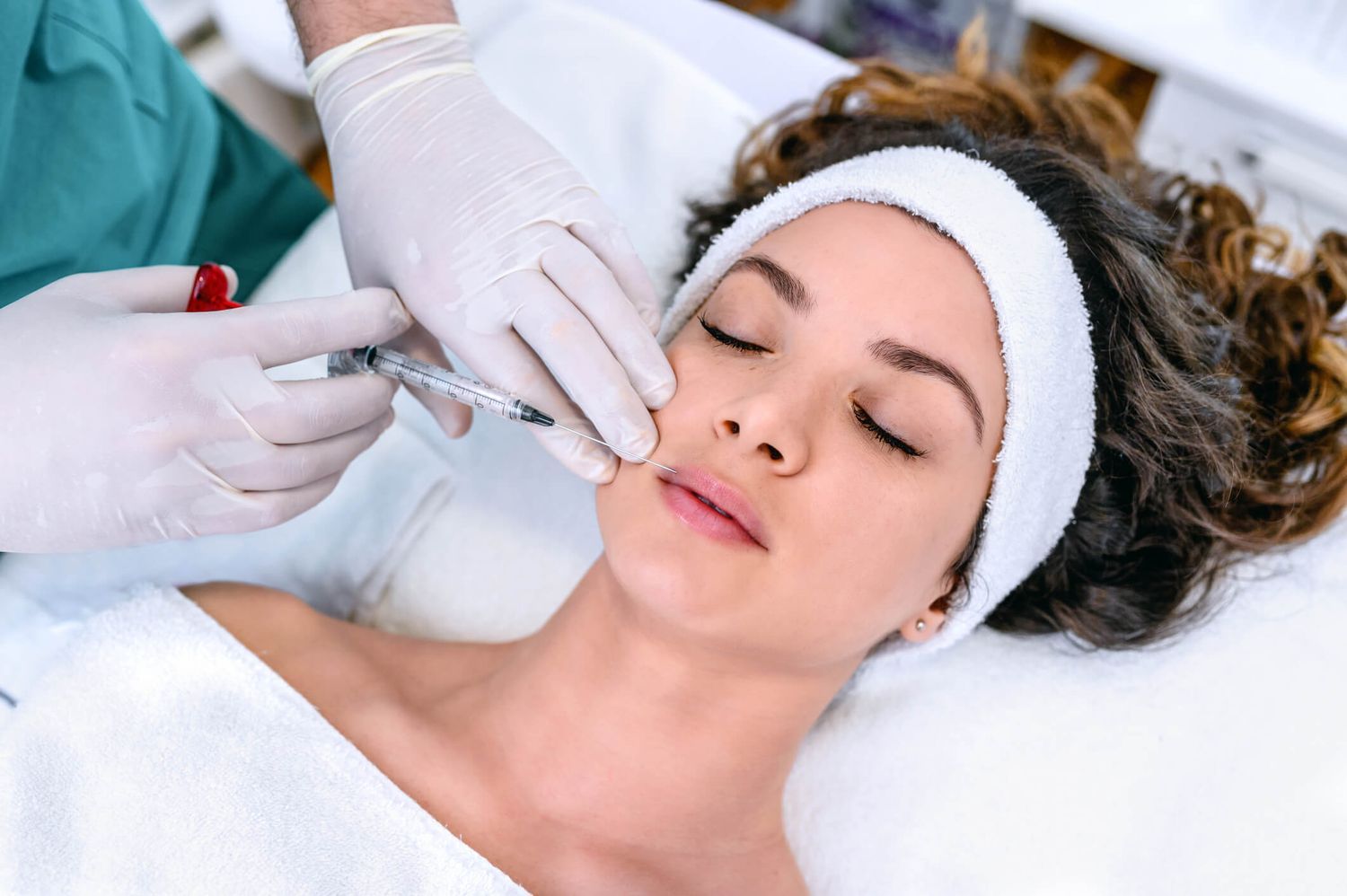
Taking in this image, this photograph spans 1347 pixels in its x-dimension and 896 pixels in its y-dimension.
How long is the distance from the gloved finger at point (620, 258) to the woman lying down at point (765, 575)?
0.26ft

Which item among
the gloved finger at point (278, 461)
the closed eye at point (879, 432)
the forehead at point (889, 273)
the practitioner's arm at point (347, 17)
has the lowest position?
the gloved finger at point (278, 461)

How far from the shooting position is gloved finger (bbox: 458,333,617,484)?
3.77 feet

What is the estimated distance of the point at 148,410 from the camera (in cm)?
106

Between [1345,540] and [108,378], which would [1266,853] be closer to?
[1345,540]

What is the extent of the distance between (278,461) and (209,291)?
23cm

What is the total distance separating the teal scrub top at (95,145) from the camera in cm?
129

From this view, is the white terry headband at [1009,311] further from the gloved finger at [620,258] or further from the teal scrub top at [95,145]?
the teal scrub top at [95,145]

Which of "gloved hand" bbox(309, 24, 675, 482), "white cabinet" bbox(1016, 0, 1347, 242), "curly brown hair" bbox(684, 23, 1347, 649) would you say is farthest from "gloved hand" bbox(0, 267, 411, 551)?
"white cabinet" bbox(1016, 0, 1347, 242)

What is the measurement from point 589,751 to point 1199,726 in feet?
2.71

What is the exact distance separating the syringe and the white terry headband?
0.27 m

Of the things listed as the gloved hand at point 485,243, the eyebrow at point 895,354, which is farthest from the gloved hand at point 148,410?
the eyebrow at point 895,354

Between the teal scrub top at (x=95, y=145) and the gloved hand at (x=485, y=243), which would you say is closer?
the gloved hand at (x=485, y=243)

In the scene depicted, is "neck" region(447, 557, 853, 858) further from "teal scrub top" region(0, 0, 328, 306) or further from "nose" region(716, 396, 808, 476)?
"teal scrub top" region(0, 0, 328, 306)

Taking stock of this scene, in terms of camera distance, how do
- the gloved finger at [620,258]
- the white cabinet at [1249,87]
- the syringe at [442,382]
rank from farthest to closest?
the white cabinet at [1249,87]
the gloved finger at [620,258]
the syringe at [442,382]
